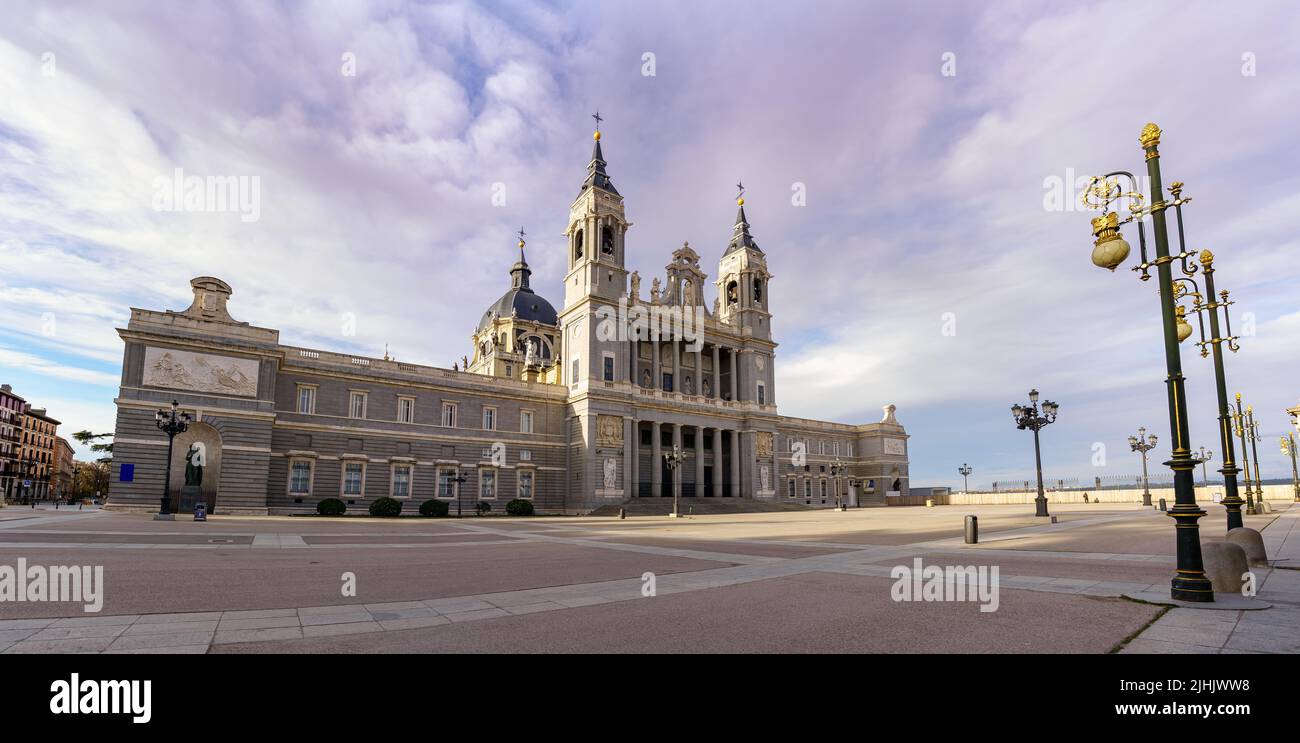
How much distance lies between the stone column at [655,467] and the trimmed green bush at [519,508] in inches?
543

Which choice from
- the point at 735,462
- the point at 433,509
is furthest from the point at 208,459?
the point at 735,462

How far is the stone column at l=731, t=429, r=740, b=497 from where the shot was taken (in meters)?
61.6

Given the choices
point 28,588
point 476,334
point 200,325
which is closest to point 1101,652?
point 28,588

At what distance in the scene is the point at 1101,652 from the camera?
5.65 meters

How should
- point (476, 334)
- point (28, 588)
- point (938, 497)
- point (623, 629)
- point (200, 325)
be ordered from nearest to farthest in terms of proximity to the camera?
point (623, 629) < point (28, 588) < point (200, 325) < point (938, 497) < point (476, 334)

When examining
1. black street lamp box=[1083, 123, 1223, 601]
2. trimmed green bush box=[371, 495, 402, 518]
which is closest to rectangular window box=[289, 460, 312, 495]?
trimmed green bush box=[371, 495, 402, 518]

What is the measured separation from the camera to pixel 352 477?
144 ft

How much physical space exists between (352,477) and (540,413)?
1559 centimetres

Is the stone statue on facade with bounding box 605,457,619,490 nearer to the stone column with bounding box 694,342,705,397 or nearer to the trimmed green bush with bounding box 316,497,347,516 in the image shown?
the stone column with bounding box 694,342,705,397

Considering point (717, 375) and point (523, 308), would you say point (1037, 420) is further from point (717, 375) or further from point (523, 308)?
point (523, 308)

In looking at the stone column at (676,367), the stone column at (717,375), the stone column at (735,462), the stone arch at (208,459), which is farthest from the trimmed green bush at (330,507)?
the stone column at (717,375)

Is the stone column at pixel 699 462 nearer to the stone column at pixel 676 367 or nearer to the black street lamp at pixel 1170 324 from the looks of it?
the stone column at pixel 676 367

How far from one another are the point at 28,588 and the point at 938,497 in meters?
76.2
